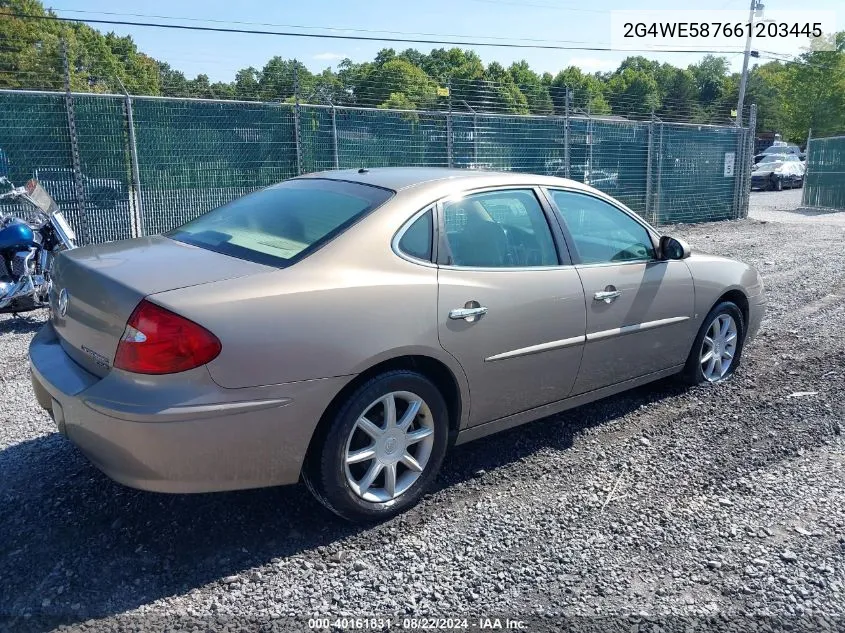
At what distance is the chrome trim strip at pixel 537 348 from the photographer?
147 inches

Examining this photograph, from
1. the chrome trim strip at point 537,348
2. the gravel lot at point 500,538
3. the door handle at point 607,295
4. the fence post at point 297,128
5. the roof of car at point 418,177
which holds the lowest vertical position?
the gravel lot at point 500,538

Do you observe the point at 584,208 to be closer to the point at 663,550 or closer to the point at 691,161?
the point at 663,550

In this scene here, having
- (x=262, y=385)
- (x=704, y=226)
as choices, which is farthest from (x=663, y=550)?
(x=704, y=226)

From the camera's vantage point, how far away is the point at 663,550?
3.25 metres

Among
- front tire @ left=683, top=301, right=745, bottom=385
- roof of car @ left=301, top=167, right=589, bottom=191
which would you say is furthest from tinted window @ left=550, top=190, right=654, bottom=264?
front tire @ left=683, top=301, right=745, bottom=385

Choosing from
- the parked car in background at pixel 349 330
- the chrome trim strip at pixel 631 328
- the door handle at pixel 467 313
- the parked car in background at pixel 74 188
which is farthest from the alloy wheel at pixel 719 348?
the parked car in background at pixel 74 188

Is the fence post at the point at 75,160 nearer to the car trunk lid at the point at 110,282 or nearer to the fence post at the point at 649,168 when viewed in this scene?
the car trunk lid at the point at 110,282

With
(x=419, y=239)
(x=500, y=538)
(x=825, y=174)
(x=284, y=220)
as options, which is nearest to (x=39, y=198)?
(x=284, y=220)

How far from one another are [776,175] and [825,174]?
932 cm

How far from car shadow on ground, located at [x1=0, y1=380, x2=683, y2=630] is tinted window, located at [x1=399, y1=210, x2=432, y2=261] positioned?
1219 millimetres

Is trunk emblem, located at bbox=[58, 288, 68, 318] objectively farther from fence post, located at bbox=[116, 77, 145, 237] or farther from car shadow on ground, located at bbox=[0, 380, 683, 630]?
fence post, located at bbox=[116, 77, 145, 237]

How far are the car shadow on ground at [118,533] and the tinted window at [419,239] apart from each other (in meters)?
1.22

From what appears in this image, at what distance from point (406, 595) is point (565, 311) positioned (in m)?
1.81

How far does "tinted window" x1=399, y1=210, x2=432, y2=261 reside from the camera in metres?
3.53
